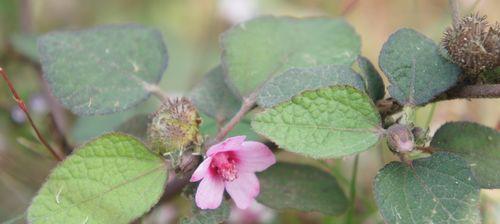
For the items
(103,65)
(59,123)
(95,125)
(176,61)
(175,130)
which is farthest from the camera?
(176,61)

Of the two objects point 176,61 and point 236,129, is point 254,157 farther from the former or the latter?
point 176,61

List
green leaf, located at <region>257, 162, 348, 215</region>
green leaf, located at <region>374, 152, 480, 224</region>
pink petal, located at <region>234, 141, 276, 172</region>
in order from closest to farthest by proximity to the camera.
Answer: green leaf, located at <region>374, 152, 480, 224</region> < pink petal, located at <region>234, 141, 276, 172</region> < green leaf, located at <region>257, 162, 348, 215</region>

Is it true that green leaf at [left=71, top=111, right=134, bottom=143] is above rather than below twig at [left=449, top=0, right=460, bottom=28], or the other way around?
below

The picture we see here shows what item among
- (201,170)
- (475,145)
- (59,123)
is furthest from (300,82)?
(59,123)

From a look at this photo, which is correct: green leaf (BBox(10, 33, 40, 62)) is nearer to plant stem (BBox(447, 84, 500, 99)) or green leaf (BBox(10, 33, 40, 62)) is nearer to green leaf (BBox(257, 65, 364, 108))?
green leaf (BBox(257, 65, 364, 108))

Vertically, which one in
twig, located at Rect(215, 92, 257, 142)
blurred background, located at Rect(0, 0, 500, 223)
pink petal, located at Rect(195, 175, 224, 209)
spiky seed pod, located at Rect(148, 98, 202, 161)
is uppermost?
spiky seed pod, located at Rect(148, 98, 202, 161)

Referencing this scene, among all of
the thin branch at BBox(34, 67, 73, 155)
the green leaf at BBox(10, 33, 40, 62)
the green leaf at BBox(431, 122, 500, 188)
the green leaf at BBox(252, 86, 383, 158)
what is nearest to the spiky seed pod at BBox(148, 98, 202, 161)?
the green leaf at BBox(252, 86, 383, 158)
